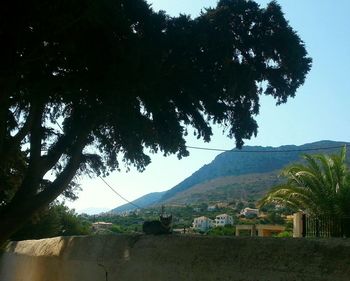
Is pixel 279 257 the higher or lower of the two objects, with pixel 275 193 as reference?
lower

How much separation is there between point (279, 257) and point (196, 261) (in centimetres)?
142

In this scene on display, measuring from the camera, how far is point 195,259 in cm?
629

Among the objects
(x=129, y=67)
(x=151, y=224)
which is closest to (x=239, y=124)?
(x=129, y=67)

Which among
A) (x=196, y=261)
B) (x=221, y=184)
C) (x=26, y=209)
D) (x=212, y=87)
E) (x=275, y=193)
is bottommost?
(x=196, y=261)

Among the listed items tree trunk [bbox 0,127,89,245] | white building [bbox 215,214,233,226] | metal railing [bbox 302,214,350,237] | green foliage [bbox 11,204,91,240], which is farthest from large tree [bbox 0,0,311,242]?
white building [bbox 215,214,233,226]

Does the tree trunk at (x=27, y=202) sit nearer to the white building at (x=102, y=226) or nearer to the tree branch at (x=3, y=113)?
the tree branch at (x=3, y=113)

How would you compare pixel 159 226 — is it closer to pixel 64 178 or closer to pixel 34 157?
pixel 64 178

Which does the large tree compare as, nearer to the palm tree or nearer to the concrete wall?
the concrete wall

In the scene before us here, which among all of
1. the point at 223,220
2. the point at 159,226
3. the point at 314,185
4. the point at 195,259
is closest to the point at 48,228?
the point at 314,185

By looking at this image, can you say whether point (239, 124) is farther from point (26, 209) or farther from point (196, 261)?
point (196, 261)

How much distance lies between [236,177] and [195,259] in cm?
8864

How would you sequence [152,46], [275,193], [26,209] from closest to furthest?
[152,46], [26,209], [275,193]

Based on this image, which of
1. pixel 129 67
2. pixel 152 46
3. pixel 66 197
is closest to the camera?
pixel 129 67

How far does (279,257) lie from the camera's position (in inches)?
202
